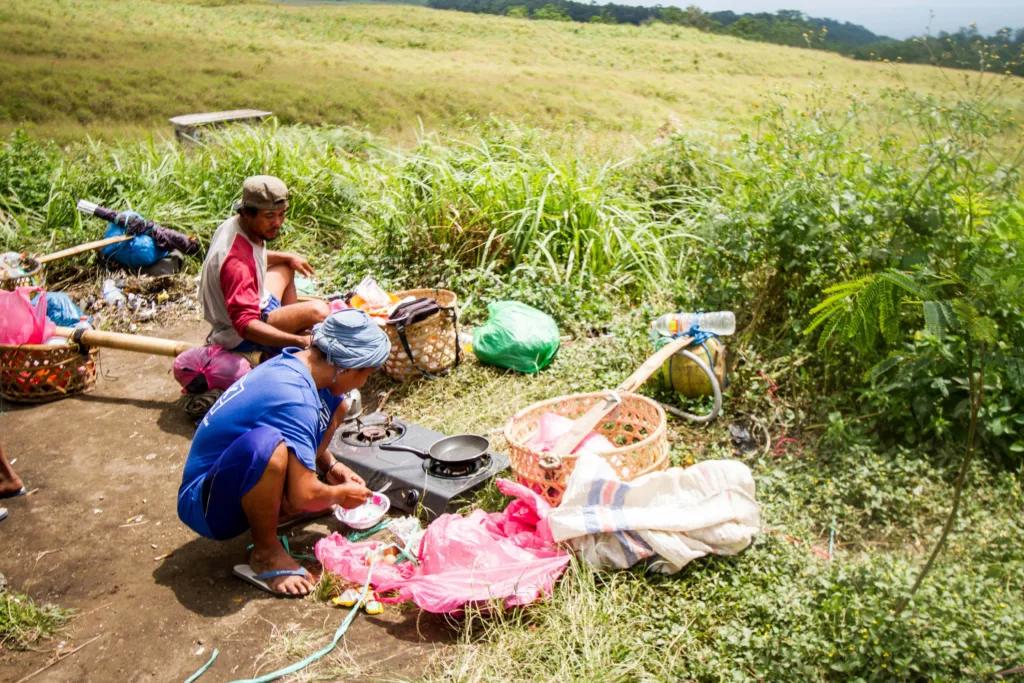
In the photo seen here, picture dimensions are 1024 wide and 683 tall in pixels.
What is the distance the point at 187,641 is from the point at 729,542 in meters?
1.88

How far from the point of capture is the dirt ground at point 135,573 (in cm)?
251

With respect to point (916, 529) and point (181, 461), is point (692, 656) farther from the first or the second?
point (181, 461)

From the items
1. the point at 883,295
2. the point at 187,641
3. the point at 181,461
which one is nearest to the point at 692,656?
the point at 883,295

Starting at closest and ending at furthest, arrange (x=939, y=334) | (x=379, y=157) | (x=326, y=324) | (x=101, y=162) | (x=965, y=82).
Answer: (x=939, y=334) → (x=326, y=324) → (x=965, y=82) → (x=101, y=162) → (x=379, y=157)

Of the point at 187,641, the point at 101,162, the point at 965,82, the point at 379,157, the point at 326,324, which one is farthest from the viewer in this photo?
the point at 379,157

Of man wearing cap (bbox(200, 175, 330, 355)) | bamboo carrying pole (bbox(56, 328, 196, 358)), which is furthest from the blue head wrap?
bamboo carrying pole (bbox(56, 328, 196, 358))

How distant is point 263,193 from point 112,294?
8.50 feet

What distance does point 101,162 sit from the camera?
6.70m

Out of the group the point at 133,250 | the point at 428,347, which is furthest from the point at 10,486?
the point at 133,250

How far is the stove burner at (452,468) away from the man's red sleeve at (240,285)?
1.29 meters

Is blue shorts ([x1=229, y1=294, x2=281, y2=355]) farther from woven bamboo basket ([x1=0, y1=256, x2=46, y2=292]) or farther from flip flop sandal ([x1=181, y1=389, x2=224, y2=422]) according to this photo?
woven bamboo basket ([x1=0, y1=256, x2=46, y2=292])

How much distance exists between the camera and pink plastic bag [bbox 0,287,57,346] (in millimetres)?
4379

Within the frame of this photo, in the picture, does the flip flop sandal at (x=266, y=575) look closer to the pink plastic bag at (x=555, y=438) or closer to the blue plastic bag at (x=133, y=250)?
the pink plastic bag at (x=555, y=438)

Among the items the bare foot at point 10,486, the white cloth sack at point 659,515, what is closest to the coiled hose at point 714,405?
the white cloth sack at point 659,515
